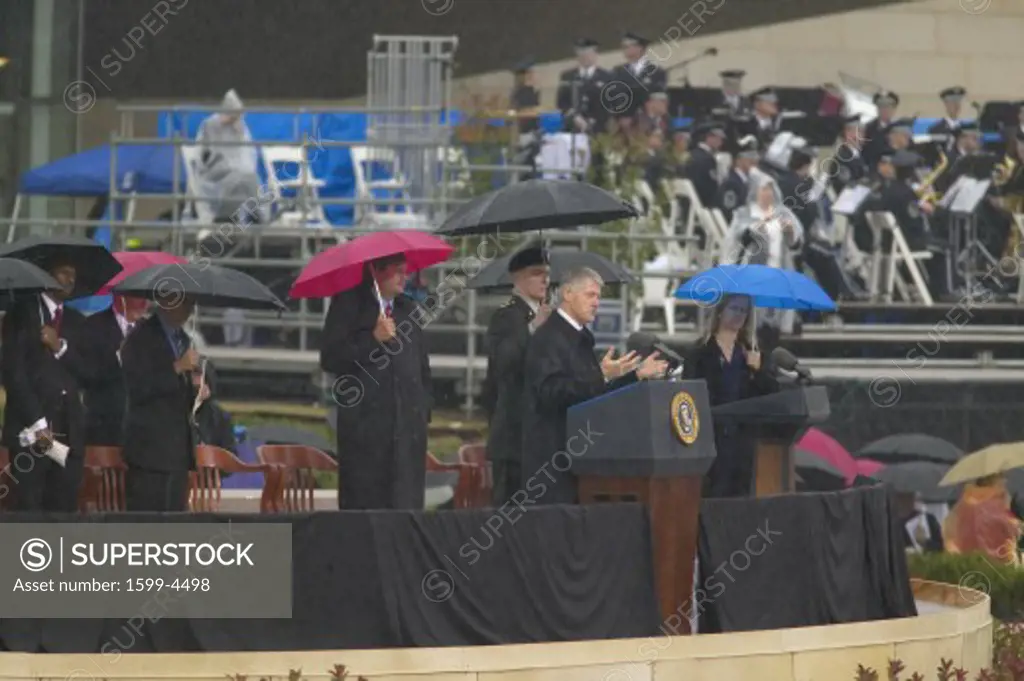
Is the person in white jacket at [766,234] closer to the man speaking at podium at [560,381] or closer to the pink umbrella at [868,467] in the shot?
the pink umbrella at [868,467]

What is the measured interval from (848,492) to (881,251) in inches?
535

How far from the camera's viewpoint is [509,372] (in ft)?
44.5

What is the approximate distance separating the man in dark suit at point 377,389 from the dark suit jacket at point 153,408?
3.51 feet

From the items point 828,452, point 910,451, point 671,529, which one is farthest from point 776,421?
point 910,451

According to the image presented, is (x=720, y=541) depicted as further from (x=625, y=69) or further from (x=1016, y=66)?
(x=1016, y=66)

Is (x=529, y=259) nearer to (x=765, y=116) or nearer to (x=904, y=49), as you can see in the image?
(x=765, y=116)

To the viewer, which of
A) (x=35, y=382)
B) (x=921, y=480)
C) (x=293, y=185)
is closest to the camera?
(x=35, y=382)

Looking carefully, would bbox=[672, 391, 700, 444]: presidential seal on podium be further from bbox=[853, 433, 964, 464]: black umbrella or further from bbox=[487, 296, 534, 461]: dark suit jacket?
bbox=[853, 433, 964, 464]: black umbrella

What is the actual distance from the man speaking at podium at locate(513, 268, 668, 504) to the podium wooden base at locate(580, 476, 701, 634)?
284 millimetres

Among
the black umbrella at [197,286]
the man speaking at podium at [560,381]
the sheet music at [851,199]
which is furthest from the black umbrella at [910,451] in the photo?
the man speaking at podium at [560,381]

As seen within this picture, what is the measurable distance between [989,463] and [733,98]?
329 inches

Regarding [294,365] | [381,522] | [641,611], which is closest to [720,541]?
[641,611]

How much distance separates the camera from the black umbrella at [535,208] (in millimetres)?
14211

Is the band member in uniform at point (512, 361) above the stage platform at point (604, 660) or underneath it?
above
